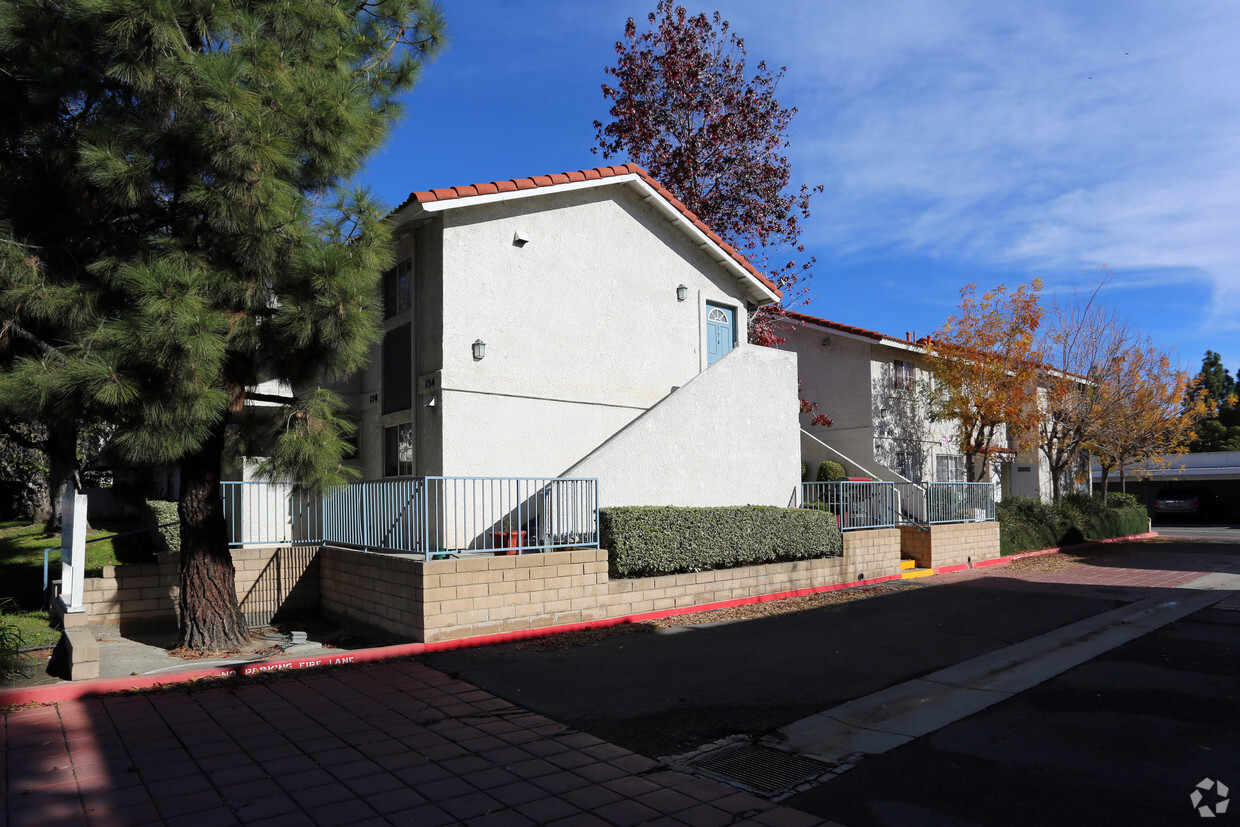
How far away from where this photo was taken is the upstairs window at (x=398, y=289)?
14.0 m

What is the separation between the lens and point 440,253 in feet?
42.0

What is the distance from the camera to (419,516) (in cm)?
976

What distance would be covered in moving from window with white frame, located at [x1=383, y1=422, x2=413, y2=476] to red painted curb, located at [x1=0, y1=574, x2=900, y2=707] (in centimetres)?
473

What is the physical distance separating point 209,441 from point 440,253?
491cm

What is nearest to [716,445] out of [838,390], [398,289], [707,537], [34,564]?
[707,537]

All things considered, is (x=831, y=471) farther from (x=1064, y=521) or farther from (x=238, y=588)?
(x=238, y=588)

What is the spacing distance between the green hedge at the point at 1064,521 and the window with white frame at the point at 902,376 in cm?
436

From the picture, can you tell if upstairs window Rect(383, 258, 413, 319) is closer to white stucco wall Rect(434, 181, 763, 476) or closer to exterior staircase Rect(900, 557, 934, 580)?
white stucco wall Rect(434, 181, 763, 476)

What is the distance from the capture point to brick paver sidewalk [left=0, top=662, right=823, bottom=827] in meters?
4.64

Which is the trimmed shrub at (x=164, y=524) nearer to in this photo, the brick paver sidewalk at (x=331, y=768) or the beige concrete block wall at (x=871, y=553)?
the brick paver sidewalk at (x=331, y=768)

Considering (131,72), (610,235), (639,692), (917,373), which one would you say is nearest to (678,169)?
(610,235)

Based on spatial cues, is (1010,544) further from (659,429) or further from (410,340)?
(410,340)

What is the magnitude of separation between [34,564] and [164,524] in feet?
10.7

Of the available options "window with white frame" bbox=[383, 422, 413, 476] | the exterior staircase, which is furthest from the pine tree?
the exterior staircase
